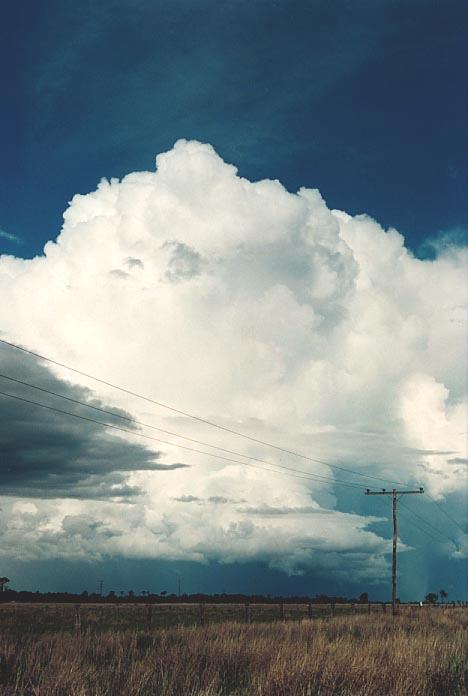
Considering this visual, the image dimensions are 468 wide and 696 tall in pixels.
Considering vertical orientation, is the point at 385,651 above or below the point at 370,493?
below

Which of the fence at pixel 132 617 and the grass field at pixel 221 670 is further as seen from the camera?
the fence at pixel 132 617

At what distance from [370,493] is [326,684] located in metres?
40.3

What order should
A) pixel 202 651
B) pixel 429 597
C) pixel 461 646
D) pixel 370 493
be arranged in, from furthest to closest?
pixel 429 597 < pixel 370 493 < pixel 461 646 < pixel 202 651

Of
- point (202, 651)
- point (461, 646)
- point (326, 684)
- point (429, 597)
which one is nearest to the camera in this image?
point (326, 684)

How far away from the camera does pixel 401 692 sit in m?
10.2

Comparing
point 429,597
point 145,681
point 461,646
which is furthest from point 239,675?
point 429,597

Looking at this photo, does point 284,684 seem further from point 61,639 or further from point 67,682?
point 61,639

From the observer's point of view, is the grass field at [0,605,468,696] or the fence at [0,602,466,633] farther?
the fence at [0,602,466,633]

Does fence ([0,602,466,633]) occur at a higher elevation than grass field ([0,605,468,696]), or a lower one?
lower

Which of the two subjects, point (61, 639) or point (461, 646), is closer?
point (61, 639)

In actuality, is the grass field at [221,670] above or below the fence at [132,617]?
above

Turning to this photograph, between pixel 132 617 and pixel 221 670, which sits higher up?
pixel 221 670

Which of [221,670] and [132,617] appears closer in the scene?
[221,670]

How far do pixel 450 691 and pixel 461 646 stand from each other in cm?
724
